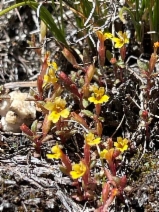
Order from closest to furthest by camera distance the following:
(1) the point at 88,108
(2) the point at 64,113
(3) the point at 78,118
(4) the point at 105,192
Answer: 1. (4) the point at 105,192
2. (2) the point at 64,113
3. (3) the point at 78,118
4. (1) the point at 88,108

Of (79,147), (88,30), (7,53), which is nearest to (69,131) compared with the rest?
(79,147)

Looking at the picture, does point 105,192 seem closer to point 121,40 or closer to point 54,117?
point 54,117

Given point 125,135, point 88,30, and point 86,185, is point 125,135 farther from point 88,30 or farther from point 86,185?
point 88,30

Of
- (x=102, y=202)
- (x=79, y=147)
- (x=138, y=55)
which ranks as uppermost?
(x=138, y=55)

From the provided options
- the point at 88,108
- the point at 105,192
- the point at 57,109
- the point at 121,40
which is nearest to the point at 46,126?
the point at 57,109

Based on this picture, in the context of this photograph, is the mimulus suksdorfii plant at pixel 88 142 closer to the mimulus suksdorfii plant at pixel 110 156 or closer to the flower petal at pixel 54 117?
the mimulus suksdorfii plant at pixel 110 156

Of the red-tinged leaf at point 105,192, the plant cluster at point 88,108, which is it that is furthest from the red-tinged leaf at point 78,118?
the red-tinged leaf at point 105,192
